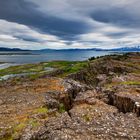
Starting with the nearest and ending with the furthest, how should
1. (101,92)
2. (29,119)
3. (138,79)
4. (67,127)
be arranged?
(67,127)
(29,119)
(101,92)
(138,79)

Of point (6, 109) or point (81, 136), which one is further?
point (6, 109)

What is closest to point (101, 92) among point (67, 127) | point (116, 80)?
point (116, 80)

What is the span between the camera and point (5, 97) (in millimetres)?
44625

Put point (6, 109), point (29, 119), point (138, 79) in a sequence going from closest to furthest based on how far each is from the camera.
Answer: point (29, 119) < point (6, 109) < point (138, 79)

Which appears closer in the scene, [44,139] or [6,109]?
[44,139]

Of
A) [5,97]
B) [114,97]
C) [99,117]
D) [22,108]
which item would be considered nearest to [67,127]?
[99,117]

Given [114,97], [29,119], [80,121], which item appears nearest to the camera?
[80,121]

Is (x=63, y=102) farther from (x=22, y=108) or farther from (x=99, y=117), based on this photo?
(x=99, y=117)

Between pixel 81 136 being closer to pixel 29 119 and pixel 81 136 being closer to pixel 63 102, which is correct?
pixel 29 119

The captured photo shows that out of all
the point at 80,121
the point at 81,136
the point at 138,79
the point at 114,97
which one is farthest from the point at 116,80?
the point at 81,136

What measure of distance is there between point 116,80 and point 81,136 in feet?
111

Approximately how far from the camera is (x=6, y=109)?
37.2 metres

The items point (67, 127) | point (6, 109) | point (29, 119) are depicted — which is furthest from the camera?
point (6, 109)

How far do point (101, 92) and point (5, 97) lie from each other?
665 inches
